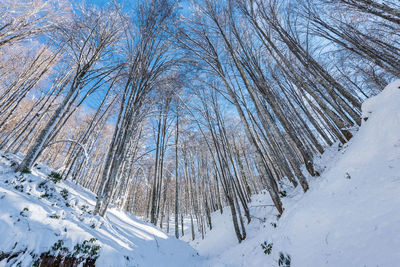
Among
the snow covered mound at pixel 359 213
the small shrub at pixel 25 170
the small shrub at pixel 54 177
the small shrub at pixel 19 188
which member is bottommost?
the snow covered mound at pixel 359 213

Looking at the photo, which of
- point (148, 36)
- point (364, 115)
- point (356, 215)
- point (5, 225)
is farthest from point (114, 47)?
point (364, 115)

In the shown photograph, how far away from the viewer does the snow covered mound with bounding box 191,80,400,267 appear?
1609 mm

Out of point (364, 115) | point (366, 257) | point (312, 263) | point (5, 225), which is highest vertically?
point (364, 115)

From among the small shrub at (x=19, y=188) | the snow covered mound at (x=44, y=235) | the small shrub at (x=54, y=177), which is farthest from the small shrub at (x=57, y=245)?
the small shrub at (x=54, y=177)

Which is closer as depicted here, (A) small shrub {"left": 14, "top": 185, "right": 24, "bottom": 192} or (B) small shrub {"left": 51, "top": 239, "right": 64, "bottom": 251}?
(B) small shrub {"left": 51, "top": 239, "right": 64, "bottom": 251}

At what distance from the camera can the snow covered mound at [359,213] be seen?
161 centimetres

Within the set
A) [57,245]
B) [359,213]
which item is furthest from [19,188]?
[359,213]

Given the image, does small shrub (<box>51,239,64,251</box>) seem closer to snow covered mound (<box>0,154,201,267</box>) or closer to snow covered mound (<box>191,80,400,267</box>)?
snow covered mound (<box>0,154,201,267</box>)

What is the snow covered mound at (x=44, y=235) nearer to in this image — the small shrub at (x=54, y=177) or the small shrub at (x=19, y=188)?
the small shrub at (x=19, y=188)

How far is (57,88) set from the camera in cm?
893

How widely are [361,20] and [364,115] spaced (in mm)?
7195

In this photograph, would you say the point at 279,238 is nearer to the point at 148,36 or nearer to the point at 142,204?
the point at 148,36

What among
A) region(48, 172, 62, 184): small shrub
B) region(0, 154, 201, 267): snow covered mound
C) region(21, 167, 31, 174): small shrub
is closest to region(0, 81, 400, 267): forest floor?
region(0, 154, 201, 267): snow covered mound

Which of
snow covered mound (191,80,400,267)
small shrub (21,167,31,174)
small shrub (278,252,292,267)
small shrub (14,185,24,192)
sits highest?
small shrub (21,167,31,174)
